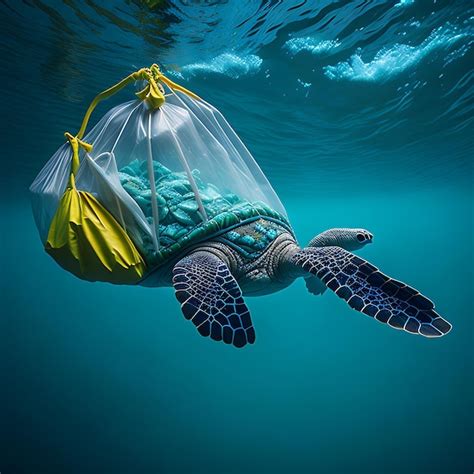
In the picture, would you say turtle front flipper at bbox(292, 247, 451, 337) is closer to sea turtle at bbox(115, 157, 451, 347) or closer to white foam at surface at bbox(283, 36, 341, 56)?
sea turtle at bbox(115, 157, 451, 347)

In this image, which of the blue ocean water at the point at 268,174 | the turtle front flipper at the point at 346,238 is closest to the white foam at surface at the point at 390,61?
the blue ocean water at the point at 268,174

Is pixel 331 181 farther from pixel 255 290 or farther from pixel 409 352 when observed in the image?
pixel 255 290

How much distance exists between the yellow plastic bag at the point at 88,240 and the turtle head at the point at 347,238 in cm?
197

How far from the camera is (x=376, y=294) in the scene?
2012 mm

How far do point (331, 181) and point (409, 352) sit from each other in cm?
1216

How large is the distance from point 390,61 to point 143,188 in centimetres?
771

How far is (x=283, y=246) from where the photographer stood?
2830mm

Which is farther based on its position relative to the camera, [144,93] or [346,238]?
[346,238]

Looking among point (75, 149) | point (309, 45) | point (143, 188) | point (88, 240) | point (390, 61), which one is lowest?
point (88, 240)

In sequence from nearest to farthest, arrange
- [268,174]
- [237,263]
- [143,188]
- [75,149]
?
[75,149] < [143,188] < [237,263] < [268,174]

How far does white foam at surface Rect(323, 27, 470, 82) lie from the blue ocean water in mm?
51

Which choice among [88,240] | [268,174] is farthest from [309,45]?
[268,174]

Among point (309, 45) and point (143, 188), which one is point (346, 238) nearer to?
point (143, 188)

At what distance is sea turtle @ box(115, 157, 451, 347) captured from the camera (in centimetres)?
184
